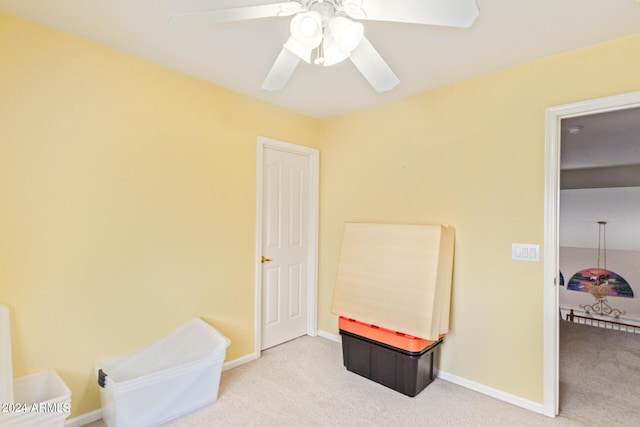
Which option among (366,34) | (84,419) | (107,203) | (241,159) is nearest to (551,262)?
(366,34)

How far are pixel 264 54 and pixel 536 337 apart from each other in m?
2.65

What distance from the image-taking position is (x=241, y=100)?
9.15 ft

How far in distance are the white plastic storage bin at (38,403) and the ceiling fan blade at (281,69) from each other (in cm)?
190

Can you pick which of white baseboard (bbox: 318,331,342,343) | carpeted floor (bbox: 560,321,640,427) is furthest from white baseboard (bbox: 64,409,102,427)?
carpeted floor (bbox: 560,321,640,427)

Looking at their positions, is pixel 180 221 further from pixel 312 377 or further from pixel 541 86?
pixel 541 86

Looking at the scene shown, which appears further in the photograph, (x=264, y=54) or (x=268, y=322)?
(x=268, y=322)

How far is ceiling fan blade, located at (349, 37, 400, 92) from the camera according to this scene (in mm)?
1412

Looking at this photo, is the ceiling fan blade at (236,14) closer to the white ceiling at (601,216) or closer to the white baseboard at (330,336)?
the white baseboard at (330,336)

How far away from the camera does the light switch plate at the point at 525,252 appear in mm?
2141

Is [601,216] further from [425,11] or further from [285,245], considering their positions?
[425,11]

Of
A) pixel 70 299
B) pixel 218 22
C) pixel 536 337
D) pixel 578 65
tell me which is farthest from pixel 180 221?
pixel 578 65

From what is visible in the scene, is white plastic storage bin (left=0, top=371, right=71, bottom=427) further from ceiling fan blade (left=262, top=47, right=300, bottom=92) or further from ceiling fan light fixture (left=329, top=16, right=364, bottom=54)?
ceiling fan light fixture (left=329, top=16, right=364, bottom=54)

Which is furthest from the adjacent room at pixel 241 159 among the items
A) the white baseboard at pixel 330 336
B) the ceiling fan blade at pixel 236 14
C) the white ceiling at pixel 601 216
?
the white ceiling at pixel 601 216

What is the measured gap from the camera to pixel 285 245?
3268 millimetres
